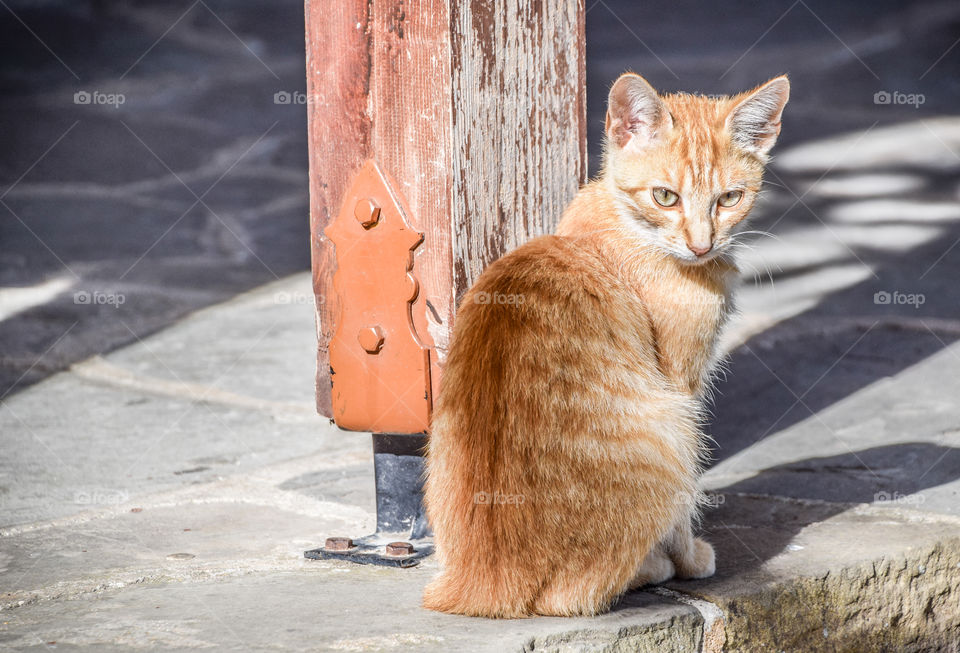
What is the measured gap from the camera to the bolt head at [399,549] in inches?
106

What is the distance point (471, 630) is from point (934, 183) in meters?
5.83

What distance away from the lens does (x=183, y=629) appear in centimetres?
221

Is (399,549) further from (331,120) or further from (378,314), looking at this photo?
(331,120)

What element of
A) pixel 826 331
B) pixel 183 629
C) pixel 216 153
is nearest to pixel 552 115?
pixel 183 629

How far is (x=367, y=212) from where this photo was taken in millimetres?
2691

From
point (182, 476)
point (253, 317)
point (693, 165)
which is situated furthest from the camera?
point (253, 317)

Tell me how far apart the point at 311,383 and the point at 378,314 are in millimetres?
1930

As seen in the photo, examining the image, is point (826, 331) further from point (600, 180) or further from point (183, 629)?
point (183, 629)

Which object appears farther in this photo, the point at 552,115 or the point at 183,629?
the point at 552,115

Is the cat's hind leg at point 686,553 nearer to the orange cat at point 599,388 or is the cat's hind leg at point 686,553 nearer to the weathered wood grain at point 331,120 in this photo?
the orange cat at point 599,388

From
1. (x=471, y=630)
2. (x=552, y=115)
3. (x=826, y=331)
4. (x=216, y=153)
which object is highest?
(x=216, y=153)

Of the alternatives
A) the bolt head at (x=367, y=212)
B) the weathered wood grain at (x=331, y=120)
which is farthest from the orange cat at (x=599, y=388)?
the weathered wood grain at (x=331, y=120)

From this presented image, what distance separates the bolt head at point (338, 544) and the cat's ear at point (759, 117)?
1.40 metres

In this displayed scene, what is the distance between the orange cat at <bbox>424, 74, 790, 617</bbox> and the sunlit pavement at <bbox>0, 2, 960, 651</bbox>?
0.37 ft
